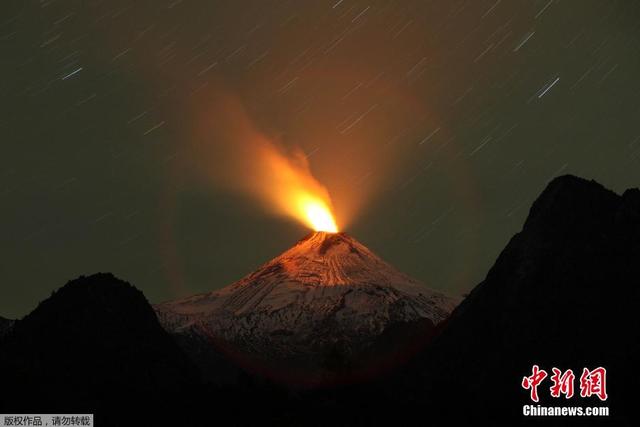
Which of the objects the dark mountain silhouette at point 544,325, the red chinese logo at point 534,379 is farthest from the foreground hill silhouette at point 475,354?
the red chinese logo at point 534,379

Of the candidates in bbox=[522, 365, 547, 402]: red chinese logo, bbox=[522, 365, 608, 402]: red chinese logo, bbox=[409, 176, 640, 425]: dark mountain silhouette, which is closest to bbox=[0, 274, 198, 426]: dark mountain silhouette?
bbox=[409, 176, 640, 425]: dark mountain silhouette

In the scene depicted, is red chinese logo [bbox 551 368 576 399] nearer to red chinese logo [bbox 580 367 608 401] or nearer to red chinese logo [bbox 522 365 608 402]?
red chinese logo [bbox 522 365 608 402]

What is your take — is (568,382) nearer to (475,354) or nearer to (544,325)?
(544,325)

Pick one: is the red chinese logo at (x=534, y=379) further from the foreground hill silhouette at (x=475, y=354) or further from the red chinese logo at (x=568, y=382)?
the foreground hill silhouette at (x=475, y=354)

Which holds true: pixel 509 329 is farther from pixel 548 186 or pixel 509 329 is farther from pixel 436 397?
pixel 548 186

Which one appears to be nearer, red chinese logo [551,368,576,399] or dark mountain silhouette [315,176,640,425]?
red chinese logo [551,368,576,399]

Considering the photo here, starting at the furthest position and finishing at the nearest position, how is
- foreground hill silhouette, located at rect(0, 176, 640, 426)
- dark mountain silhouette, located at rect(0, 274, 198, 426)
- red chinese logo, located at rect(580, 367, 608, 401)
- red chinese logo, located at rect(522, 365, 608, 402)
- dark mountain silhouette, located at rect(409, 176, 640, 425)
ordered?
1. dark mountain silhouette, located at rect(0, 274, 198, 426)
2. dark mountain silhouette, located at rect(409, 176, 640, 425)
3. foreground hill silhouette, located at rect(0, 176, 640, 426)
4. red chinese logo, located at rect(522, 365, 608, 402)
5. red chinese logo, located at rect(580, 367, 608, 401)

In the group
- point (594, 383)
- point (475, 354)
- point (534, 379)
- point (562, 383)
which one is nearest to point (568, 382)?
point (562, 383)

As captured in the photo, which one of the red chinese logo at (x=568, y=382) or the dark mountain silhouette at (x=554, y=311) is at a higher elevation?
the dark mountain silhouette at (x=554, y=311)

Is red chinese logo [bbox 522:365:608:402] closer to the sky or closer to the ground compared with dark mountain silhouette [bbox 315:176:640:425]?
closer to the ground
